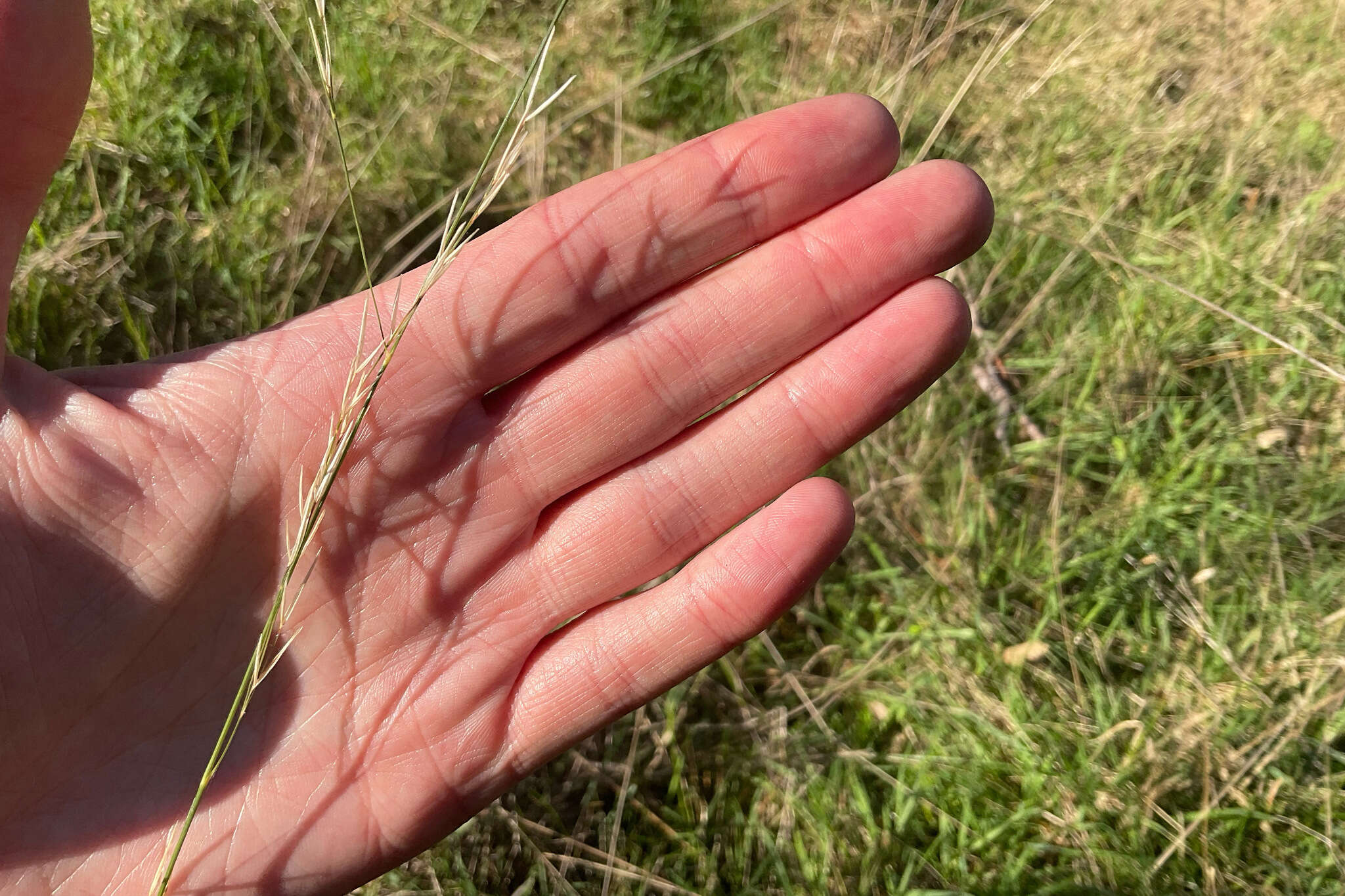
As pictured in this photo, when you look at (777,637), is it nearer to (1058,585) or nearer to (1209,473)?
(1058,585)

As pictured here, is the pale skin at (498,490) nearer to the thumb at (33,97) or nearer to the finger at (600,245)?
the finger at (600,245)

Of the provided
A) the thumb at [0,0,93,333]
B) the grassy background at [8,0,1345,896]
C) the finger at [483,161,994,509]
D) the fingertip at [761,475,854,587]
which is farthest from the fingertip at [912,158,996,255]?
the thumb at [0,0,93,333]

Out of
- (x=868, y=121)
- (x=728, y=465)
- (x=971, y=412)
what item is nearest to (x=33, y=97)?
(x=728, y=465)

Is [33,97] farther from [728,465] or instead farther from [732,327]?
[728,465]

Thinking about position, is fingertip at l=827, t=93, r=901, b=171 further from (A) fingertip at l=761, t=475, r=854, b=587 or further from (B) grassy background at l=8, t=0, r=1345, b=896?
(A) fingertip at l=761, t=475, r=854, b=587

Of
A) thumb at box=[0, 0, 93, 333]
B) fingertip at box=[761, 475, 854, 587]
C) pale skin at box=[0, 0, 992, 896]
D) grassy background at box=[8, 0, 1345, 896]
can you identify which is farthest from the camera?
grassy background at box=[8, 0, 1345, 896]

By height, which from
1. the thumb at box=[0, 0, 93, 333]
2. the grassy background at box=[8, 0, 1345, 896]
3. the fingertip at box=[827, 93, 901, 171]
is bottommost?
the grassy background at box=[8, 0, 1345, 896]

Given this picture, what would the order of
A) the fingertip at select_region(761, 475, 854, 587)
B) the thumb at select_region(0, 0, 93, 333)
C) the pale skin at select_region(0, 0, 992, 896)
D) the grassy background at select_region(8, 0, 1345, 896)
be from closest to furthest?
the thumb at select_region(0, 0, 93, 333)
the pale skin at select_region(0, 0, 992, 896)
the fingertip at select_region(761, 475, 854, 587)
the grassy background at select_region(8, 0, 1345, 896)

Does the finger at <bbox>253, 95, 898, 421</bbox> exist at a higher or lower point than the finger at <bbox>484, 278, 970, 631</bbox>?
higher
